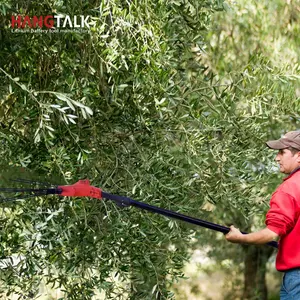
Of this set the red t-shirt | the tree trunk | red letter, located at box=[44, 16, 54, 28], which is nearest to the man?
the red t-shirt

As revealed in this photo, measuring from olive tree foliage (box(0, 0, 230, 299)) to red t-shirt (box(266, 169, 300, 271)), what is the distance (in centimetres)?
148

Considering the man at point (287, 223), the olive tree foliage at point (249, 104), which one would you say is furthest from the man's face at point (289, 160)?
the olive tree foliage at point (249, 104)

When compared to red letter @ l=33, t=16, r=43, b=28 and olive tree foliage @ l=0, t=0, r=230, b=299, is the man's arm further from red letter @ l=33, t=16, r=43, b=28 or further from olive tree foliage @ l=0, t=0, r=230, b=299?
red letter @ l=33, t=16, r=43, b=28

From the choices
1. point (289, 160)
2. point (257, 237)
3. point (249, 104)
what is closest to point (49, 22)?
point (249, 104)

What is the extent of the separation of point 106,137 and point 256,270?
296 inches

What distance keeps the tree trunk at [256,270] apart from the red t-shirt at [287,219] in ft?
28.6

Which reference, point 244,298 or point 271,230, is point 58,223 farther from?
point 244,298

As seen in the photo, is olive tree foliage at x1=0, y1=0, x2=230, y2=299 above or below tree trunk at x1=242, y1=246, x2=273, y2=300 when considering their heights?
above

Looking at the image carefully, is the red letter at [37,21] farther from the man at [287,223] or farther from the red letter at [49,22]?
the man at [287,223]

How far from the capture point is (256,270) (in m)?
12.9

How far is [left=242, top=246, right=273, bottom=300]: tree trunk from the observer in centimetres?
1282

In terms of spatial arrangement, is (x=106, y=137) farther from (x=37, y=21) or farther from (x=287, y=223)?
(x=287, y=223)

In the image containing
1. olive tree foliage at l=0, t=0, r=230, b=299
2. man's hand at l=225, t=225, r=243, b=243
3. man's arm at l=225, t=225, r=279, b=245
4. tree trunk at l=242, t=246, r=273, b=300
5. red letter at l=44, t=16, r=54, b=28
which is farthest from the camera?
tree trunk at l=242, t=246, r=273, b=300

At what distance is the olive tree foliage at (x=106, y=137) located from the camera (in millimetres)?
5309
